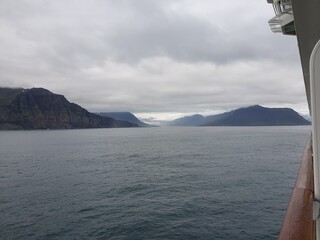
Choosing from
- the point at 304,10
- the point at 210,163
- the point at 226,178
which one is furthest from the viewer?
the point at 210,163

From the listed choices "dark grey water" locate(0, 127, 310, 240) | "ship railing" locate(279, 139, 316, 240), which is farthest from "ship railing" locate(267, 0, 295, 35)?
"dark grey water" locate(0, 127, 310, 240)

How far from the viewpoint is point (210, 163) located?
1929 inches

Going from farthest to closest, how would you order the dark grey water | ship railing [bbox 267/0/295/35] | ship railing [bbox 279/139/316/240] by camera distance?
the dark grey water < ship railing [bbox 267/0/295/35] < ship railing [bbox 279/139/316/240]

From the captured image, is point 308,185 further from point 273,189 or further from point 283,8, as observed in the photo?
point 273,189

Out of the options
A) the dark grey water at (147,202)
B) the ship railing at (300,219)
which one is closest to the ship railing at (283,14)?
the ship railing at (300,219)

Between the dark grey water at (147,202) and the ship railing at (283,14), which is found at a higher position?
the ship railing at (283,14)

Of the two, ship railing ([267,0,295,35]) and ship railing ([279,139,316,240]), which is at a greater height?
ship railing ([267,0,295,35])

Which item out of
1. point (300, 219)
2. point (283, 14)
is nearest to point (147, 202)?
point (283, 14)

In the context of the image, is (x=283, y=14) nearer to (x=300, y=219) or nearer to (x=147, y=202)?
(x=300, y=219)

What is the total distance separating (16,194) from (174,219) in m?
18.4

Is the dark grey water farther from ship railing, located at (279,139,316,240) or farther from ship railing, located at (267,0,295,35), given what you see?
ship railing, located at (279,139,316,240)

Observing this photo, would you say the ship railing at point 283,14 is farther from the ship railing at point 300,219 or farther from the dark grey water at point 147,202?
the dark grey water at point 147,202

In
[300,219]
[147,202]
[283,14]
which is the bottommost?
[147,202]

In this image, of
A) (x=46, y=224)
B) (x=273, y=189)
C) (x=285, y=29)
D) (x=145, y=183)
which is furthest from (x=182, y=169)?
(x=285, y=29)
